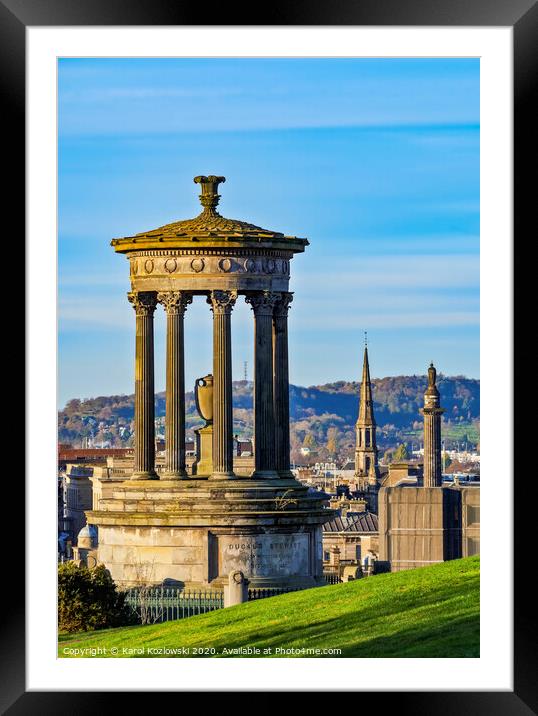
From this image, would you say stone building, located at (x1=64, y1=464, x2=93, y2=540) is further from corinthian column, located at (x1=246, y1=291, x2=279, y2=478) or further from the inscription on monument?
the inscription on monument

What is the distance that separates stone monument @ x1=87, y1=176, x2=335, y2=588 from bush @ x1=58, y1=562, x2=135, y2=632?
15.1 feet

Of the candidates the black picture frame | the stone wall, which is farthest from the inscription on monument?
the black picture frame

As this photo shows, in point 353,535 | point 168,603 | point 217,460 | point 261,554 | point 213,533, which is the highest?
point 217,460

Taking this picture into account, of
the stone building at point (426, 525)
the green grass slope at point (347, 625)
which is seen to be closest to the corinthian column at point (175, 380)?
the green grass slope at point (347, 625)

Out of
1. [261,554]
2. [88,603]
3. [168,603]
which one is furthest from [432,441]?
[88,603]

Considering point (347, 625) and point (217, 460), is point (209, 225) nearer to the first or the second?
point (217, 460)

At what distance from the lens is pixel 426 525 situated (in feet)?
269
